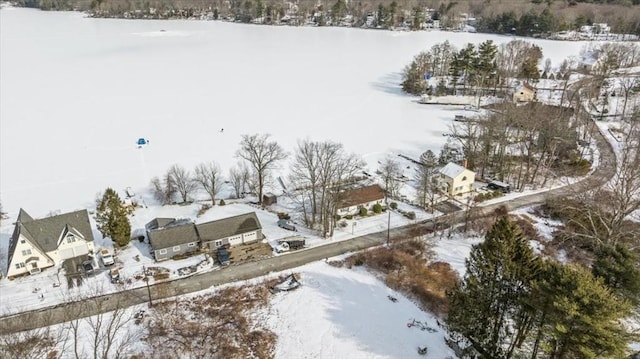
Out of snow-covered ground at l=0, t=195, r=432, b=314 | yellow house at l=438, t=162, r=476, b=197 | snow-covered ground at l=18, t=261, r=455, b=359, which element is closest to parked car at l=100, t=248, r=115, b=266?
snow-covered ground at l=0, t=195, r=432, b=314

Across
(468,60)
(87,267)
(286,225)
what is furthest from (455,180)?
(468,60)

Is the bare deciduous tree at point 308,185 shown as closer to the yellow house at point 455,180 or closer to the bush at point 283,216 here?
the bush at point 283,216

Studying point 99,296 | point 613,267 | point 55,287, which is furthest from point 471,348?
point 55,287

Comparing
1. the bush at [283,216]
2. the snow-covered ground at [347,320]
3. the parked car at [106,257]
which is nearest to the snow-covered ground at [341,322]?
the snow-covered ground at [347,320]

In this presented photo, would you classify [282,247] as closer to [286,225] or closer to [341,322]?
[286,225]

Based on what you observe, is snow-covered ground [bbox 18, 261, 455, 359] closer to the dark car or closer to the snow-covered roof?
the dark car

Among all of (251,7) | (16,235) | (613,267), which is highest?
(251,7)

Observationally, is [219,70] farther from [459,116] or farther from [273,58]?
[459,116]
